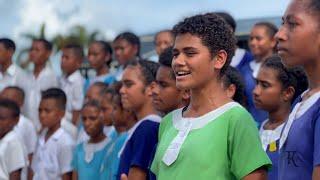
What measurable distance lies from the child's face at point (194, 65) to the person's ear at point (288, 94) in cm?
146

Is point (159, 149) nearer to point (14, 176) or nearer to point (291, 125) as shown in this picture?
point (291, 125)

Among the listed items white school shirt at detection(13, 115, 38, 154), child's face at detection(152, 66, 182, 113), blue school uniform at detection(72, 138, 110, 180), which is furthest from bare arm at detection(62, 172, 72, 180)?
child's face at detection(152, 66, 182, 113)

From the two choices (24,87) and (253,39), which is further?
(24,87)

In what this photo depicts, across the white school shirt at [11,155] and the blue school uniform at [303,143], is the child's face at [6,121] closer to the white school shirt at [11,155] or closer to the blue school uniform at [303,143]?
the white school shirt at [11,155]

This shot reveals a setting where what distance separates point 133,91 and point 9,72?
412 centimetres

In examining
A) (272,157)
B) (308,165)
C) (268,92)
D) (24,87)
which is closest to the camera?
(308,165)

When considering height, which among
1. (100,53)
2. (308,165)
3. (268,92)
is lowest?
(100,53)

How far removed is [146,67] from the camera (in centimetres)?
489

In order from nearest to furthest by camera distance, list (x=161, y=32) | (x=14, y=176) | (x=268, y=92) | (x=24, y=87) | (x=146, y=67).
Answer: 1. (x=268, y=92)
2. (x=146, y=67)
3. (x=14, y=176)
4. (x=161, y=32)
5. (x=24, y=87)

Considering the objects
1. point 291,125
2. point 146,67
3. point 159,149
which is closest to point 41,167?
point 146,67

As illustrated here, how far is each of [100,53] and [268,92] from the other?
12.8ft

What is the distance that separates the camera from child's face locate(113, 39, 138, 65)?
7762mm

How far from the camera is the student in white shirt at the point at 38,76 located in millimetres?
8188

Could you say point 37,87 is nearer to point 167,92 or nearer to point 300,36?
point 167,92
